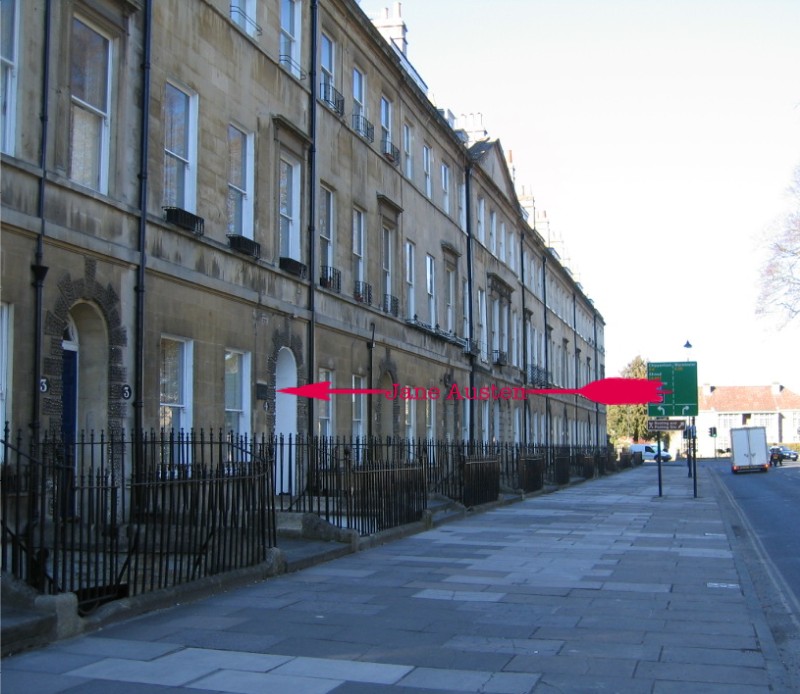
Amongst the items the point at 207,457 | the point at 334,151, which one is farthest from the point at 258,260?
the point at 334,151

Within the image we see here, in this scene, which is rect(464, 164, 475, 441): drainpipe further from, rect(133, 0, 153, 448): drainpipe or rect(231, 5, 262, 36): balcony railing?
rect(133, 0, 153, 448): drainpipe

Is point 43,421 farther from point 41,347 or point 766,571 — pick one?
point 766,571

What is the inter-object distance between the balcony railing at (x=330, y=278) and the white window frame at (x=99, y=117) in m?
7.60

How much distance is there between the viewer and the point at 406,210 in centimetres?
2670

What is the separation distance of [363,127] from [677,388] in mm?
14569

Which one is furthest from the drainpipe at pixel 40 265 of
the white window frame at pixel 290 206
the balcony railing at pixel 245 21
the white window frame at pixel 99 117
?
the white window frame at pixel 290 206

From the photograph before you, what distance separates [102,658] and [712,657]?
15.0 ft

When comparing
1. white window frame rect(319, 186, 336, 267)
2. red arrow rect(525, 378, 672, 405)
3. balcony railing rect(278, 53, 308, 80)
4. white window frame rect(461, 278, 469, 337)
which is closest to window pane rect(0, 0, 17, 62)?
balcony railing rect(278, 53, 308, 80)

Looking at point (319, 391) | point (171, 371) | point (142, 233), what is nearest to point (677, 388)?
point (319, 391)

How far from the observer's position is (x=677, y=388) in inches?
1251

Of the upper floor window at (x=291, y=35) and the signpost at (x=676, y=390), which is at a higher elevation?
the upper floor window at (x=291, y=35)

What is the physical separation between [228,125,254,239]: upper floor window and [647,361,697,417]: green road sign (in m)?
18.3

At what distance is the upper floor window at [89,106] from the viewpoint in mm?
12516

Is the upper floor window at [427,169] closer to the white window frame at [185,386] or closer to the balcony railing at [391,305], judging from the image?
the balcony railing at [391,305]
